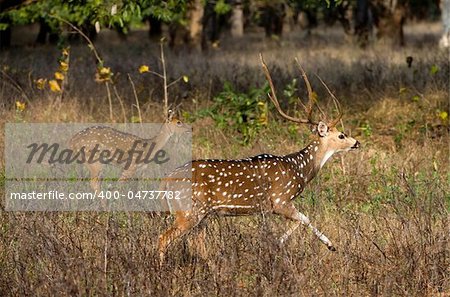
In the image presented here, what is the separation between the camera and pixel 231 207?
7445mm

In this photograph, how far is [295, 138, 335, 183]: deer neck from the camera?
823 centimetres

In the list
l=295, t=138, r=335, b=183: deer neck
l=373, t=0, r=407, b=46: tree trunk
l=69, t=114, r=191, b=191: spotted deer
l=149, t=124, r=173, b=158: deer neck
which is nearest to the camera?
l=295, t=138, r=335, b=183: deer neck

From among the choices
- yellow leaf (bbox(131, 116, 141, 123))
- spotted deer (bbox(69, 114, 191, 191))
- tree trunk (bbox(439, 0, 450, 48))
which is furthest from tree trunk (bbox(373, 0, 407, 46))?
spotted deer (bbox(69, 114, 191, 191))

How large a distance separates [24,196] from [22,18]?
13.9 metres

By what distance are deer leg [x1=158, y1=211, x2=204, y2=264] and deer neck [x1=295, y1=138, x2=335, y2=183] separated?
4.12ft

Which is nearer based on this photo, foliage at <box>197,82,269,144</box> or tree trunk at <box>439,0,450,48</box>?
foliage at <box>197,82,269,144</box>

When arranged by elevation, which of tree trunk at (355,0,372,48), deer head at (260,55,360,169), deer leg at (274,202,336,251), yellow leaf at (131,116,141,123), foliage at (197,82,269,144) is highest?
deer head at (260,55,360,169)

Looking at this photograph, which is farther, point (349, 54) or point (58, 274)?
point (349, 54)

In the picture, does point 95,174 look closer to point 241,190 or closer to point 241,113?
point 241,113

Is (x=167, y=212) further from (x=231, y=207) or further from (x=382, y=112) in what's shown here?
(x=382, y=112)

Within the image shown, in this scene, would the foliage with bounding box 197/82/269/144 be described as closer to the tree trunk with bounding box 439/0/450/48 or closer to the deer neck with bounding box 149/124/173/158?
the deer neck with bounding box 149/124/173/158

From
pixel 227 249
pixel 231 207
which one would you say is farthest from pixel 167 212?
pixel 227 249

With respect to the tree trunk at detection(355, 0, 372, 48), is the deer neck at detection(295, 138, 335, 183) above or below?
above

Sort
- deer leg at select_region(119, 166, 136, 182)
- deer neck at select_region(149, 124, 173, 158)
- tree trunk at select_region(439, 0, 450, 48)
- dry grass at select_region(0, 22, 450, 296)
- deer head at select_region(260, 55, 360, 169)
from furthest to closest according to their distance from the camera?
tree trunk at select_region(439, 0, 450, 48) < deer neck at select_region(149, 124, 173, 158) < deer leg at select_region(119, 166, 136, 182) < deer head at select_region(260, 55, 360, 169) < dry grass at select_region(0, 22, 450, 296)
